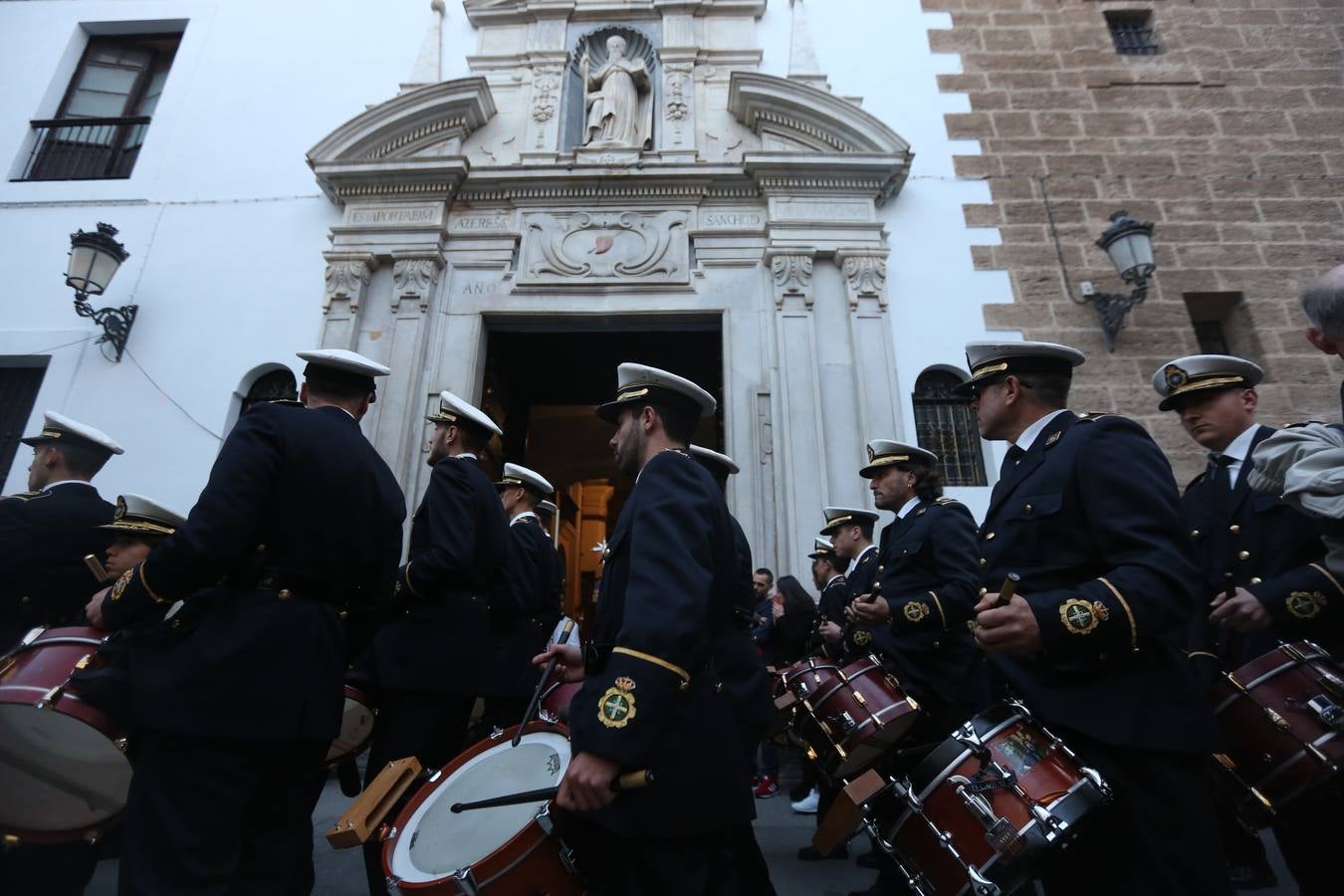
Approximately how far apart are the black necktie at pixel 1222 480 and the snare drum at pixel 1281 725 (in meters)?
0.96

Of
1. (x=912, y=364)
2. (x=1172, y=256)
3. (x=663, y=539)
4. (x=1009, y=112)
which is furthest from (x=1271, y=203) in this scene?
(x=663, y=539)

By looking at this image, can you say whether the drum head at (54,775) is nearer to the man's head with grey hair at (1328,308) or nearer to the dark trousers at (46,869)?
the dark trousers at (46,869)

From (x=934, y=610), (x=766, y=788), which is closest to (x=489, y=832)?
(x=934, y=610)

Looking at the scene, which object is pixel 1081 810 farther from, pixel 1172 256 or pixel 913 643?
pixel 1172 256

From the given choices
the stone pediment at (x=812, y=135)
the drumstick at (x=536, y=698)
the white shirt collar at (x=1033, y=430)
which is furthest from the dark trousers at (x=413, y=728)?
the stone pediment at (x=812, y=135)

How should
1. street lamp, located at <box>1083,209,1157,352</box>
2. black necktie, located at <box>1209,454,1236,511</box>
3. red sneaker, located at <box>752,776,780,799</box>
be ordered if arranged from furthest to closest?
1. street lamp, located at <box>1083,209,1157,352</box>
2. red sneaker, located at <box>752,776,780,799</box>
3. black necktie, located at <box>1209,454,1236,511</box>

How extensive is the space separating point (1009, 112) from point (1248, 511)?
7.39 m

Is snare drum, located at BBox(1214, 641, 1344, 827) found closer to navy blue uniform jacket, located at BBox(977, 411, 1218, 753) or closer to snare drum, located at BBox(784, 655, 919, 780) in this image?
navy blue uniform jacket, located at BBox(977, 411, 1218, 753)

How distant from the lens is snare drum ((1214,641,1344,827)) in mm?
2102

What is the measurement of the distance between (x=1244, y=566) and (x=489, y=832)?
318 cm

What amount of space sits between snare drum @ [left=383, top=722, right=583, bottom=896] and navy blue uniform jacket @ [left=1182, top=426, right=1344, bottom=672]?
227cm

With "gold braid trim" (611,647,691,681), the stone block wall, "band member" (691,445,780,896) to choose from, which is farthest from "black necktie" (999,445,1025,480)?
the stone block wall

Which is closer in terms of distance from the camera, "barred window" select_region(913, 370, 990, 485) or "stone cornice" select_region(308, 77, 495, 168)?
"barred window" select_region(913, 370, 990, 485)

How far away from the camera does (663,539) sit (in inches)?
77.9
